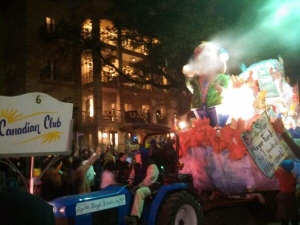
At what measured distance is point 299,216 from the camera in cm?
620

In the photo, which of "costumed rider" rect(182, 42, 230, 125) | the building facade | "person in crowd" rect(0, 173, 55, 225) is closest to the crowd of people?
"costumed rider" rect(182, 42, 230, 125)

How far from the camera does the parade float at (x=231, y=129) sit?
744cm

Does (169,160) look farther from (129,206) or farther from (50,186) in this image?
(50,186)

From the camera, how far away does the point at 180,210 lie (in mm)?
6219

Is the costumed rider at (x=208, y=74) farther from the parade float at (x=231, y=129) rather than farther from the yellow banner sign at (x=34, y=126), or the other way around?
the yellow banner sign at (x=34, y=126)

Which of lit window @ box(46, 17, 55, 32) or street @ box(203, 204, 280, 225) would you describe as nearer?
street @ box(203, 204, 280, 225)

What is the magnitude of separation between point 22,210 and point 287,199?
5209 mm

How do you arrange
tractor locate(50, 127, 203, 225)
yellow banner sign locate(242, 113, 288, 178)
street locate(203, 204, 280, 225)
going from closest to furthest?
1. tractor locate(50, 127, 203, 225)
2. yellow banner sign locate(242, 113, 288, 178)
3. street locate(203, 204, 280, 225)

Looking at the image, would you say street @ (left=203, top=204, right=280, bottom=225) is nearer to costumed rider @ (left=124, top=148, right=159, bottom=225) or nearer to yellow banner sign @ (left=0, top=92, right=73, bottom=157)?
costumed rider @ (left=124, top=148, right=159, bottom=225)

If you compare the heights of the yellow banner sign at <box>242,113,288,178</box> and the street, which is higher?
the yellow banner sign at <box>242,113,288,178</box>

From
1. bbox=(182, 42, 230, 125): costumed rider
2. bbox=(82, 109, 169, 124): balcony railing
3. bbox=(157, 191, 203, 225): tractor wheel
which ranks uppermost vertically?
bbox=(82, 109, 169, 124): balcony railing

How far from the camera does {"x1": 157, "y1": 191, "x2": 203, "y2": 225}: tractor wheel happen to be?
5.84m

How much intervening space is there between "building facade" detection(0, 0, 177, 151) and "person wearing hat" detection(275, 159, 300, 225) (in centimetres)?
1550

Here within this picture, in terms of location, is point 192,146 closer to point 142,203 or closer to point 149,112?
point 142,203
